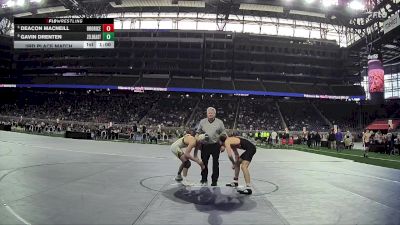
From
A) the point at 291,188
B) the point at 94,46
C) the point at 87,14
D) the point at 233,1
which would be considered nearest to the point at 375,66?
the point at 233,1

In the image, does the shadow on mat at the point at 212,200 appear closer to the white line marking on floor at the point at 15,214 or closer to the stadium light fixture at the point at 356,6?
the white line marking on floor at the point at 15,214

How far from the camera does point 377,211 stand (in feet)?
21.0

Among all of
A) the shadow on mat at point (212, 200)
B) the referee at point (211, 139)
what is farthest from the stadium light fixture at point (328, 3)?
the shadow on mat at point (212, 200)

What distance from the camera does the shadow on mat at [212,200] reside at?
6110 millimetres

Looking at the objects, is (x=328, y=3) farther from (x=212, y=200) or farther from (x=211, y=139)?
(x=212, y=200)

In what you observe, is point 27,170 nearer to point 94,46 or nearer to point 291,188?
point 291,188

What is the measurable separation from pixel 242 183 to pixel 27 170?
6368 mm

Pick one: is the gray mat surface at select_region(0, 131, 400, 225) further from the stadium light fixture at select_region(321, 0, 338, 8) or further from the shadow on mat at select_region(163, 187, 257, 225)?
the stadium light fixture at select_region(321, 0, 338, 8)
